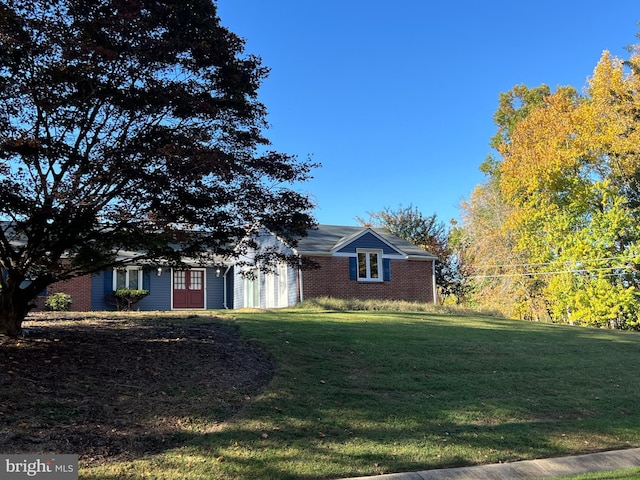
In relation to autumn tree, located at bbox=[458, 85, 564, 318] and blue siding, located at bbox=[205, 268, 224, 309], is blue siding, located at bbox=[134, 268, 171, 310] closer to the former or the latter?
blue siding, located at bbox=[205, 268, 224, 309]

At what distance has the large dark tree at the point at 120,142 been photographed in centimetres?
689

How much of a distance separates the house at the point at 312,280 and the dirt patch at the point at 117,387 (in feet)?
41.3

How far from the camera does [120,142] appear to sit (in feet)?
24.7

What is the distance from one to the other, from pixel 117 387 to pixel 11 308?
289cm

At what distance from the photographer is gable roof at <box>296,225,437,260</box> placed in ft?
75.4

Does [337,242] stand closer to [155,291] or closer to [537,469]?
[155,291]

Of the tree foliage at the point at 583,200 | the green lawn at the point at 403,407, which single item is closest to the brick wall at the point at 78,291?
the green lawn at the point at 403,407

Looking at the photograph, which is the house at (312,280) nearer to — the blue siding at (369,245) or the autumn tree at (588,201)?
the blue siding at (369,245)

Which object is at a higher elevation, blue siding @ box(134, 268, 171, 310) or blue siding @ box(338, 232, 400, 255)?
blue siding @ box(338, 232, 400, 255)

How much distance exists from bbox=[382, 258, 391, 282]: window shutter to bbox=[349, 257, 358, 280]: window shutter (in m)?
1.41

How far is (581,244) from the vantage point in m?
25.3

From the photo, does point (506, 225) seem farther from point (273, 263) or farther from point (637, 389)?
point (273, 263)

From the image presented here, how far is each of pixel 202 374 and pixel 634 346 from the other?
38.8 ft

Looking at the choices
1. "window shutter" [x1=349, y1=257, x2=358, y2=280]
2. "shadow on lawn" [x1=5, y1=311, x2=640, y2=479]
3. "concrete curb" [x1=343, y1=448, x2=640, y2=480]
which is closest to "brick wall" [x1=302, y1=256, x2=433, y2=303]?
"window shutter" [x1=349, y1=257, x2=358, y2=280]
